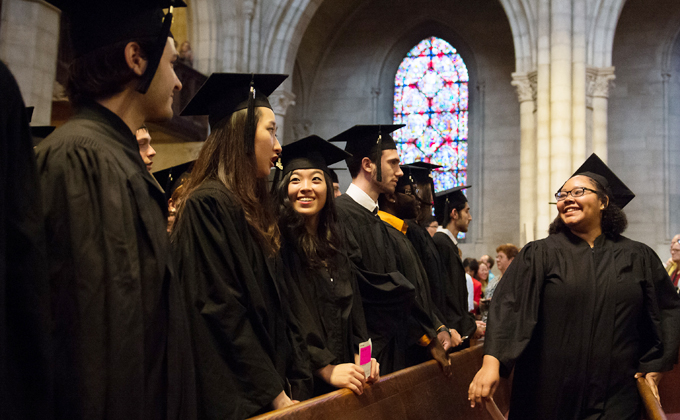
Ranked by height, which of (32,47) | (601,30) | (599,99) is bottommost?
(32,47)

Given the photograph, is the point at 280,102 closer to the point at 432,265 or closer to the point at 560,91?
the point at 560,91

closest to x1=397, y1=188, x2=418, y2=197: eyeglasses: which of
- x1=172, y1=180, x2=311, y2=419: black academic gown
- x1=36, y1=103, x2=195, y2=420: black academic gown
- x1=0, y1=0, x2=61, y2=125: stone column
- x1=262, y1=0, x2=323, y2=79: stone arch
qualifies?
x1=172, y1=180, x2=311, y2=419: black academic gown

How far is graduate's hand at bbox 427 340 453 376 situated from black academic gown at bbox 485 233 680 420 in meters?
0.35

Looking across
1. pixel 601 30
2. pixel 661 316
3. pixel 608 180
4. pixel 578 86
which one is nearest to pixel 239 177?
pixel 661 316

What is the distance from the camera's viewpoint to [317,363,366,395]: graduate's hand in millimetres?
2573

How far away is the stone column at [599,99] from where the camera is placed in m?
12.3

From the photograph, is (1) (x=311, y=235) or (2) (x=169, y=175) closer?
(1) (x=311, y=235)

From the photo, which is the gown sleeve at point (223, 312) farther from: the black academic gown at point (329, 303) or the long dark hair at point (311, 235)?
the long dark hair at point (311, 235)

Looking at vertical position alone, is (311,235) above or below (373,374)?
above

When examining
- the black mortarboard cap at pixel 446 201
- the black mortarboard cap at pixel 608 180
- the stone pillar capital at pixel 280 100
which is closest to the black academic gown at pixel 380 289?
the black mortarboard cap at pixel 608 180

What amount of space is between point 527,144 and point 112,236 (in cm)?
1231

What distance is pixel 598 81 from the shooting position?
12.3 metres

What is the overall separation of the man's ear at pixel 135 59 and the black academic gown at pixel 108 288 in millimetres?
180

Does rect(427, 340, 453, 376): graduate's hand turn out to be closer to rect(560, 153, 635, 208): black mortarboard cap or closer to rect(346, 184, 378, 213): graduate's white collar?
rect(346, 184, 378, 213): graduate's white collar
